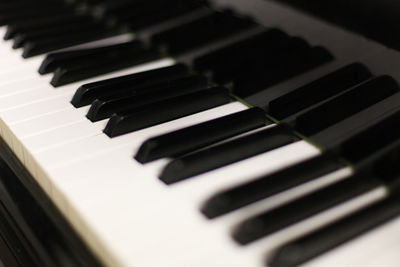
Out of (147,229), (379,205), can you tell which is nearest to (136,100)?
(147,229)

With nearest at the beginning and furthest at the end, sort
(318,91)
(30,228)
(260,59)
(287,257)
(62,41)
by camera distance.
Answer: (287,257) < (30,228) < (318,91) < (260,59) < (62,41)

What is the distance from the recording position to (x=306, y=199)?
2.86 feet

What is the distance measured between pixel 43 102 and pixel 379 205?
718 mm

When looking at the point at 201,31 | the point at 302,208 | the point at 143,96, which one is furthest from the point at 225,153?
the point at 201,31

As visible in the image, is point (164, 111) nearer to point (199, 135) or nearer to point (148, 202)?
point (199, 135)

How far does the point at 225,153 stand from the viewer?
3.25 ft

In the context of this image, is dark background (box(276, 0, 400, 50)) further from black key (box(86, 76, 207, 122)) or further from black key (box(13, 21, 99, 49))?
black key (box(13, 21, 99, 49))

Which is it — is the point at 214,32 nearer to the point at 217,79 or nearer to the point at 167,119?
the point at 217,79

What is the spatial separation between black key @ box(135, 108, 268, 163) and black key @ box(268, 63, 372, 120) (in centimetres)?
4

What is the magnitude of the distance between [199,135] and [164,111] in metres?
0.12

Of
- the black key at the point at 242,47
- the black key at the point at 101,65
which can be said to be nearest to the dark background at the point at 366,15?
the black key at the point at 242,47

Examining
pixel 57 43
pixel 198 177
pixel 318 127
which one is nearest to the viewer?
pixel 198 177

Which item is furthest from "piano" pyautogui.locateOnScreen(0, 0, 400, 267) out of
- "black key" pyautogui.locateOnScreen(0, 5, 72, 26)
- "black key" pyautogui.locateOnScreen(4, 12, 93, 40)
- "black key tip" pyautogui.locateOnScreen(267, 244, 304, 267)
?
"black key" pyautogui.locateOnScreen(0, 5, 72, 26)

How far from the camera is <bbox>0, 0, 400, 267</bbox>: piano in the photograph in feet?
2.70
